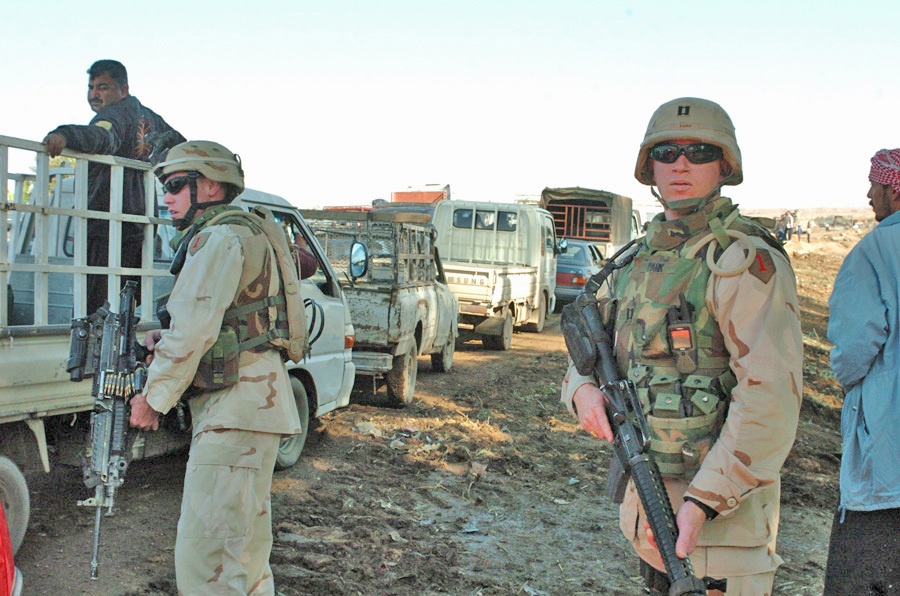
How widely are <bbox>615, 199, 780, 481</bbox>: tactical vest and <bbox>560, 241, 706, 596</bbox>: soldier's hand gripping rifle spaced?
5 centimetres

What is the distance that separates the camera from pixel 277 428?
3.17 metres

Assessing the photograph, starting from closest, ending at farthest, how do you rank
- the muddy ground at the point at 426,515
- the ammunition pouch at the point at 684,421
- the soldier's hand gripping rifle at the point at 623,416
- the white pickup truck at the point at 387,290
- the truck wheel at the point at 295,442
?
1. the soldier's hand gripping rifle at the point at 623,416
2. the ammunition pouch at the point at 684,421
3. the muddy ground at the point at 426,515
4. the truck wheel at the point at 295,442
5. the white pickup truck at the point at 387,290

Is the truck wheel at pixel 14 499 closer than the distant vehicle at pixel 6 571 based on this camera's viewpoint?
No

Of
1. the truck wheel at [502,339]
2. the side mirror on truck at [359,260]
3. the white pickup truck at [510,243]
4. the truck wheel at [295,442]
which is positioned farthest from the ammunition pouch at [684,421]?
the white pickup truck at [510,243]

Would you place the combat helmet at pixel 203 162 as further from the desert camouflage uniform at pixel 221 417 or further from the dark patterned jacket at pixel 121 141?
the dark patterned jacket at pixel 121 141

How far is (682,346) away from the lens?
2174mm

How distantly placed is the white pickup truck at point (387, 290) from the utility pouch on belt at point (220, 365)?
445cm

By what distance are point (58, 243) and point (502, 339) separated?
9.79 meters

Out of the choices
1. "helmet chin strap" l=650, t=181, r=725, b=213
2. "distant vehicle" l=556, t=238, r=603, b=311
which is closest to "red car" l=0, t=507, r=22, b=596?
"helmet chin strap" l=650, t=181, r=725, b=213

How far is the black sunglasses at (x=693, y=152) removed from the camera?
231 cm

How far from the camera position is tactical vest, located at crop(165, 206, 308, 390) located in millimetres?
3055

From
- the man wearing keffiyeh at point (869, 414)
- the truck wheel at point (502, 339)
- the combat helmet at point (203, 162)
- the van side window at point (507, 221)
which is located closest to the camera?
the man wearing keffiyeh at point (869, 414)

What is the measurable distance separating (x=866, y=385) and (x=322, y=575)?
110 inches

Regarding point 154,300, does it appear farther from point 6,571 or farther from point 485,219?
point 485,219
